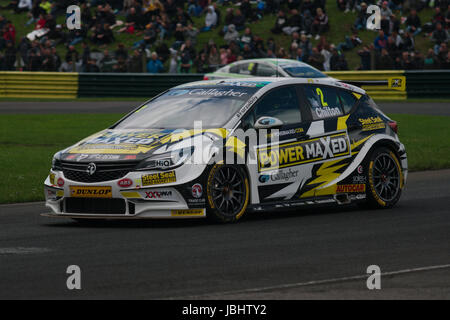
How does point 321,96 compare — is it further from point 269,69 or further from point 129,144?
point 269,69

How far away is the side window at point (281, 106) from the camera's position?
1084 centimetres

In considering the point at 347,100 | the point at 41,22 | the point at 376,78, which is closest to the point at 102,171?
the point at 347,100

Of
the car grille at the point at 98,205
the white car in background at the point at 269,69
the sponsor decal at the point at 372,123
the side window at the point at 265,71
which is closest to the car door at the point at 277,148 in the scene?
the sponsor decal at the point at 372,123

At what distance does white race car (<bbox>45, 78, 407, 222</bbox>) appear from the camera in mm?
9859

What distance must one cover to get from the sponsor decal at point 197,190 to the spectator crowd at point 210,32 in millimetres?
22115

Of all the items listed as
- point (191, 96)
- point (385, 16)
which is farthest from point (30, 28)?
point (191, 96)

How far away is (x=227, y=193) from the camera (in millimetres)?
10188

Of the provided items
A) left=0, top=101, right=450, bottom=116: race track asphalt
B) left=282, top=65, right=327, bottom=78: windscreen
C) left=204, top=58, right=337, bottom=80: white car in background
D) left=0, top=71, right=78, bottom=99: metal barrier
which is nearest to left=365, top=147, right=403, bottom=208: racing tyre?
left=204, top=58, right=337, bottom=80: white car in background

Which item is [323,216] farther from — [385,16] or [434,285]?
[385,16]

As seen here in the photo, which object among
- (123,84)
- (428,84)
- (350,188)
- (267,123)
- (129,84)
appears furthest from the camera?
(123,84)

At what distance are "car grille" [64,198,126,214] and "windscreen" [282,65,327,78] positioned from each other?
16586 mm

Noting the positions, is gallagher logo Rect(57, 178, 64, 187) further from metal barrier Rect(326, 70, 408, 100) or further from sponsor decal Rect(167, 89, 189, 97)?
metal barrier Rect(326, 70, 408, 100)

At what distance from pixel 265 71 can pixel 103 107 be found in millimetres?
5730
